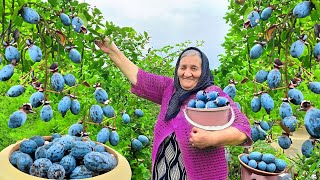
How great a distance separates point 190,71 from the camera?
2494mm

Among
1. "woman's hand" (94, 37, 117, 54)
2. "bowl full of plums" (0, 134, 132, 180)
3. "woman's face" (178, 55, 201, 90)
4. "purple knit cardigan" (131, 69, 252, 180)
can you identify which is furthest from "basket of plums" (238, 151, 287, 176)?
"bowl full of plums" (0, 134, 132, 180)

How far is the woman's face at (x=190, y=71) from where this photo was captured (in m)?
2.49

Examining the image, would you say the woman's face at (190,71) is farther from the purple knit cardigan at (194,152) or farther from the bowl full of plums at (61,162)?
the bowl full of plums at (61,162)

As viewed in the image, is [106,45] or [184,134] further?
[106,45]

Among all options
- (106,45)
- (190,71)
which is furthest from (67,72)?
(190,71)

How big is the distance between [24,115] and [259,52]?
1.19 metres

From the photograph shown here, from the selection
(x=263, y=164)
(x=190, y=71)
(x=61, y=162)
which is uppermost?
(x=190, y=71)

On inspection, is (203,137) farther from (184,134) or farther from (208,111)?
(184,134)

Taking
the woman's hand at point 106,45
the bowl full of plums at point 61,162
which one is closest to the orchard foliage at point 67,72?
the woman's hand at point 106,45

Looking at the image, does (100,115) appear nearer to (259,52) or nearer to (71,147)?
(259,52)

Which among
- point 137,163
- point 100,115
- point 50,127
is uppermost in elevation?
point 100,115

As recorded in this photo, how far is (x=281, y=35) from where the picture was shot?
239cm

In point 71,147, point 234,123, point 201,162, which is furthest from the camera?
point 201,162

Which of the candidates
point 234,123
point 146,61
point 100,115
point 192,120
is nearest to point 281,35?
point 234,123
